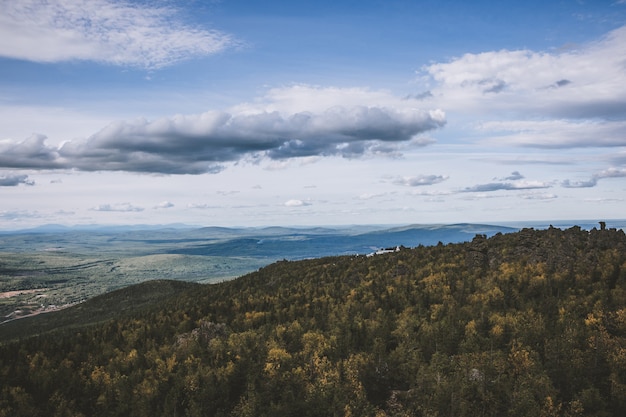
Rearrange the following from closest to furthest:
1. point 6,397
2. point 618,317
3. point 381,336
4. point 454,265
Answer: point 618,317 < point 6,397 < point 381,336 < point 454,265

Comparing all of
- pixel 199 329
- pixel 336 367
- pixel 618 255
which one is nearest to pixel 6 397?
pixel 199 329

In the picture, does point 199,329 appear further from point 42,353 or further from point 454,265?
point 454,265

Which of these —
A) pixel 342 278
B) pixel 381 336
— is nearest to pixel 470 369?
pixel 381 336

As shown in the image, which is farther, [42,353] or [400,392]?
[42,353]

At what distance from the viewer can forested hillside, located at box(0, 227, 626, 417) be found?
96625 millimetres

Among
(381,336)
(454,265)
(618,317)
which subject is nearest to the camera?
(618,317)

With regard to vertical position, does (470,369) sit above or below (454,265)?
below

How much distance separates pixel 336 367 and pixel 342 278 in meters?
77.5

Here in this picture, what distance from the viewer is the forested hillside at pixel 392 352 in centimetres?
9662

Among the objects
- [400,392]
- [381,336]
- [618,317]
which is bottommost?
[400,392]

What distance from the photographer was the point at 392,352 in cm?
11756

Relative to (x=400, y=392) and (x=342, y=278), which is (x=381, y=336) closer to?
(x=400, y=392)

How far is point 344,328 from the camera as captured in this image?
450 ft

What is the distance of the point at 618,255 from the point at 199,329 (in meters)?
145
